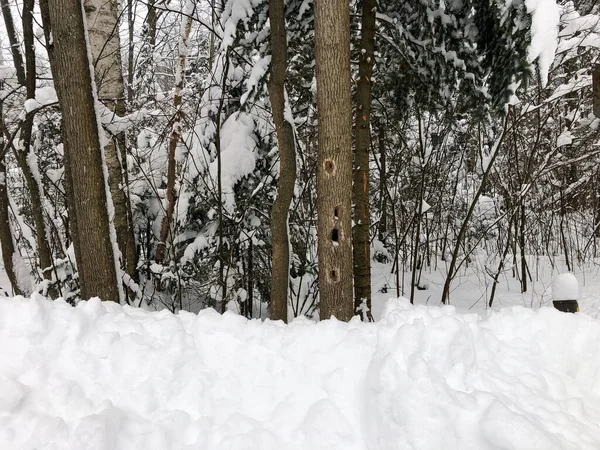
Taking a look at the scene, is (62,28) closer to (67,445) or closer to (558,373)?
(67,445)

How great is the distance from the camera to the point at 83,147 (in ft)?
10.8

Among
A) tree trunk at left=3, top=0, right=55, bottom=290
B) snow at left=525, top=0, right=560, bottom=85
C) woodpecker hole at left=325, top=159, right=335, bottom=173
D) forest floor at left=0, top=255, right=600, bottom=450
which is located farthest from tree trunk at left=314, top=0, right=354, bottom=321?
tree trunk at left=3, top=0, right=55, bottom=290

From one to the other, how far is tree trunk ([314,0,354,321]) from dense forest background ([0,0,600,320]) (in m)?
0.01

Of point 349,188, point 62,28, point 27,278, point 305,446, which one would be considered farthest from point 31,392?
point 27,278

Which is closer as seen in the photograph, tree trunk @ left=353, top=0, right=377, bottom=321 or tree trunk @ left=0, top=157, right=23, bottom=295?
tree trunk @ left=353, top=0, right=377, bottom=321

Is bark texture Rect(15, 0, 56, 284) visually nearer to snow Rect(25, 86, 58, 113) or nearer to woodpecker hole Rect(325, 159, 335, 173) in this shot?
snow Rect(25, 86, 58, 113)

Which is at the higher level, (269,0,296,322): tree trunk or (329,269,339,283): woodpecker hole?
(269,0,296,322): tree trunk

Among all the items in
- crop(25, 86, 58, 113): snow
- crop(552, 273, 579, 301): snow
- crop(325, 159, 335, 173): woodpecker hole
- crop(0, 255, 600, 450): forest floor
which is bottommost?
crop(0, 255, 600, 450): forest floor

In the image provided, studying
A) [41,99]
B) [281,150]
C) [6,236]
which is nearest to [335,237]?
[281,150]

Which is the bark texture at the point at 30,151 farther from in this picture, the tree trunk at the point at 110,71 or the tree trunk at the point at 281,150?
the tree trunk at the point at 281,150

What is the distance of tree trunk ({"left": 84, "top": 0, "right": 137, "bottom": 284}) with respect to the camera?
14.5ft

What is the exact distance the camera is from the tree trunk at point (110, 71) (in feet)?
14.5

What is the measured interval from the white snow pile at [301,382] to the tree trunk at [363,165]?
213 cm

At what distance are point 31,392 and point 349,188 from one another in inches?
104
